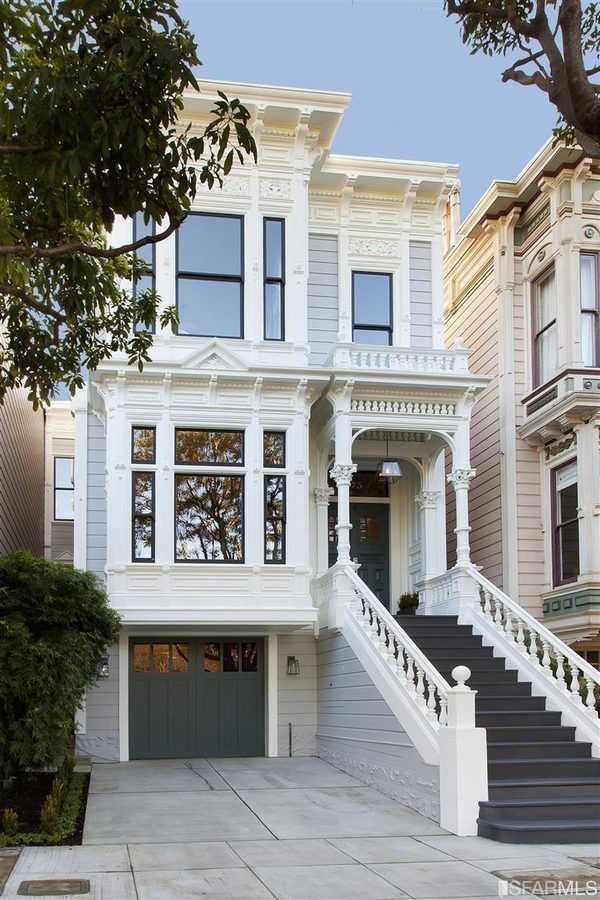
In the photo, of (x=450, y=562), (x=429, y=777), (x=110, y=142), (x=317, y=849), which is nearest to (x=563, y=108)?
(x=110, y=142)

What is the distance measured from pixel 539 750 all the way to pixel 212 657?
629 cm

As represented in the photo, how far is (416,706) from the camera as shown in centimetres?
1260

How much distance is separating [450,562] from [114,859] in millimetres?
11121

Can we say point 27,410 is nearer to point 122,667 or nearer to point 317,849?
point 122,667

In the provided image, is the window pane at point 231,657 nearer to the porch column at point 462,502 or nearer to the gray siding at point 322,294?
the porch column at point 462,502

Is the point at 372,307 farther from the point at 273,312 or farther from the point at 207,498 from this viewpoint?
the point at 207,498

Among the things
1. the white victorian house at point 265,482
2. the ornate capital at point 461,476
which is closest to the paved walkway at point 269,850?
the white victorian house at point 265,482

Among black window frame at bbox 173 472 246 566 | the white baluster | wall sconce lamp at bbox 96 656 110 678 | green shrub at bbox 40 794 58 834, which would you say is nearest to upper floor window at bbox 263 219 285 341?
black window frame at bbox 173 472 246 566

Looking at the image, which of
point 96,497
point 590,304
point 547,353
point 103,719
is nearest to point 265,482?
point 96,497

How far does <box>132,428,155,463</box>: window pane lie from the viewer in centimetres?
1616

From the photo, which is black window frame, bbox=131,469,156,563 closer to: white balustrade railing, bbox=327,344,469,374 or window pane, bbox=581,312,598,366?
white balustrade railing, bbox=327,344,469,374

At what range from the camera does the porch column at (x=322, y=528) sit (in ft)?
57.6

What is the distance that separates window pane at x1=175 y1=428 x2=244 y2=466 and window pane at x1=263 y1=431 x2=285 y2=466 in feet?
1.23

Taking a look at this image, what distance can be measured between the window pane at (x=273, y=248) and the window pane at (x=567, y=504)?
19.2 ft
